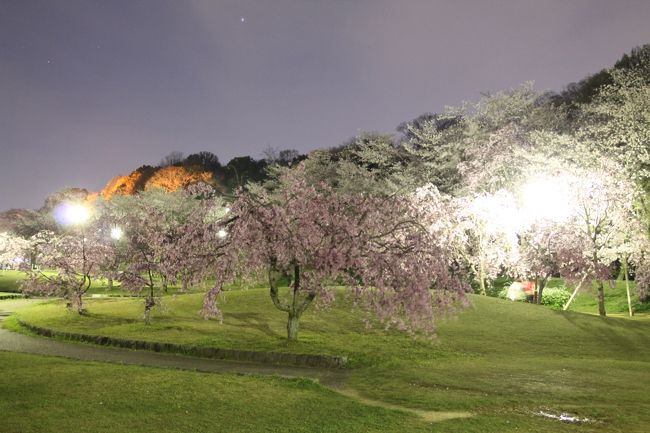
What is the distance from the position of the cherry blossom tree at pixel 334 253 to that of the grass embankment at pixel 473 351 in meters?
1.89

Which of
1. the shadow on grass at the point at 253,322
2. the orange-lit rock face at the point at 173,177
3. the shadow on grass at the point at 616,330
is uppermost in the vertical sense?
the orange-lit rock face at the point at 173,177

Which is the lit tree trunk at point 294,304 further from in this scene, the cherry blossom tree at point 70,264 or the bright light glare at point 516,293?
the bright light glare at point 516,293

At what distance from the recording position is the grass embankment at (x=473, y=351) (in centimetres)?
1136

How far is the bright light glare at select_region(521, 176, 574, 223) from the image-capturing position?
106 feet

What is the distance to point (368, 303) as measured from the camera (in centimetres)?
1959

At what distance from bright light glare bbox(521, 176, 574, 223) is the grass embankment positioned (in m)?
7.78

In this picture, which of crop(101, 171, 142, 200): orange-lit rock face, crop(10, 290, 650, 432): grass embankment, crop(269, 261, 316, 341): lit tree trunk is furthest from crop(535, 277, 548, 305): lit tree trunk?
crop(101, 171, 142, 200): orange-lit rock face

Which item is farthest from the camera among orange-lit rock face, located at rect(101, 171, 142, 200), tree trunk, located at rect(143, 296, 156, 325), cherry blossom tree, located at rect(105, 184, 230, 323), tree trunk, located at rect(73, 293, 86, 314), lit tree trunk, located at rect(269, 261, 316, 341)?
orange-lit rock face, located at rect(101, 171, 142, 200)

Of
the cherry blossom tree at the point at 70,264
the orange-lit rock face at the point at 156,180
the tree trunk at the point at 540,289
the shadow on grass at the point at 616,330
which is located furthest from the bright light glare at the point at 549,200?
the orange-lit rock face at the point at 156,180

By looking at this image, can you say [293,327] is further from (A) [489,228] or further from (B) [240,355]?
(A) [489,228]

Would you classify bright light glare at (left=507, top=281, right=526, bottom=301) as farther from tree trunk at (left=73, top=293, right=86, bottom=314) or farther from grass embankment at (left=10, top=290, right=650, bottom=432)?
tree trunk at (left=73, top=293, right=86, bottom=314)

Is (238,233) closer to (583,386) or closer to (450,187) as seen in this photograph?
(583,386)

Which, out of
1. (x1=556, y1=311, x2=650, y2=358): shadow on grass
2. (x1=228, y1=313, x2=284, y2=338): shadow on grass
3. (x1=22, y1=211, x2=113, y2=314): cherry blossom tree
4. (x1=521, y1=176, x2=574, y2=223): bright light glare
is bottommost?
(x1=556, y1=311, x2=650, y2=358): shadow on grass

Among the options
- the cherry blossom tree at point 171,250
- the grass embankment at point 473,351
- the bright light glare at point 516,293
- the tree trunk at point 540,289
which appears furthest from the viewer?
the bright light glare at point 516,293
